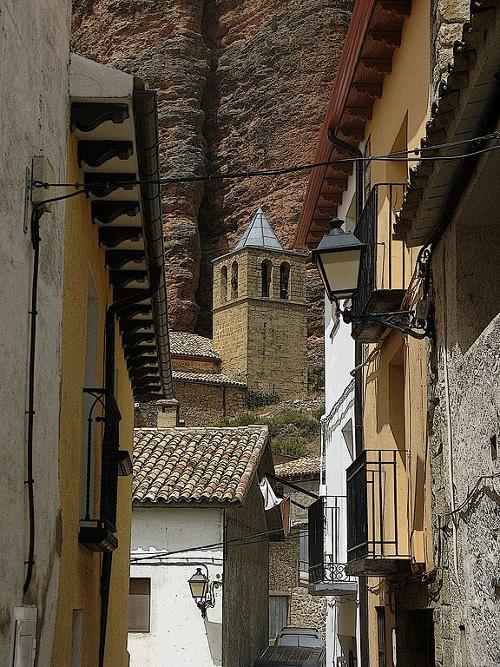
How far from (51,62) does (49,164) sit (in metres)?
0.74

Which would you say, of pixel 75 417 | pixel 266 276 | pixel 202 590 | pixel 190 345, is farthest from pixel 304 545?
pixel 266 276

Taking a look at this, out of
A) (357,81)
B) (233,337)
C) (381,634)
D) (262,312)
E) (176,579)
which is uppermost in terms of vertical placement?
(262,312)

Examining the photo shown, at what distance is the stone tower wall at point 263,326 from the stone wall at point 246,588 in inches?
1907

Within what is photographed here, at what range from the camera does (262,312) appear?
77.5 m

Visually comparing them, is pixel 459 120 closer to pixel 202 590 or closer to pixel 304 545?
pixel 202 590

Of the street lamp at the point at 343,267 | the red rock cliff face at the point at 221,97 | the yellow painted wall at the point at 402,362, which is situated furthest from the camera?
the red rock cliff face at the point at 221,97

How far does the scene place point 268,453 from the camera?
24.2 metres

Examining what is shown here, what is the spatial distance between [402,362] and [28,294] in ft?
17.0

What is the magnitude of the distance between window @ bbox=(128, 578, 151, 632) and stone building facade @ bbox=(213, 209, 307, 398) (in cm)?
5627

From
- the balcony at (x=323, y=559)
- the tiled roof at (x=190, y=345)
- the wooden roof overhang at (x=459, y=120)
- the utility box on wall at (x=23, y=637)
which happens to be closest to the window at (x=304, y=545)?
the balcony at (x=323, y=559)

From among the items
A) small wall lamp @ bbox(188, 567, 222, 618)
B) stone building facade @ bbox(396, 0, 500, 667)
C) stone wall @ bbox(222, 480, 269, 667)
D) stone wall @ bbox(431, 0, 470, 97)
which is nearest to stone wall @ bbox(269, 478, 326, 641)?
stone wall @ bbox(222, 480, 269, 667)

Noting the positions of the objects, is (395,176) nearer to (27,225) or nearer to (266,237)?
(27,225)

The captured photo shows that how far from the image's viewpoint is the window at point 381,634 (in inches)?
462

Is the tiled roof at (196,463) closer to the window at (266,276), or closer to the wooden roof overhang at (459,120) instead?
the wooden roof overhang at (459,120)
